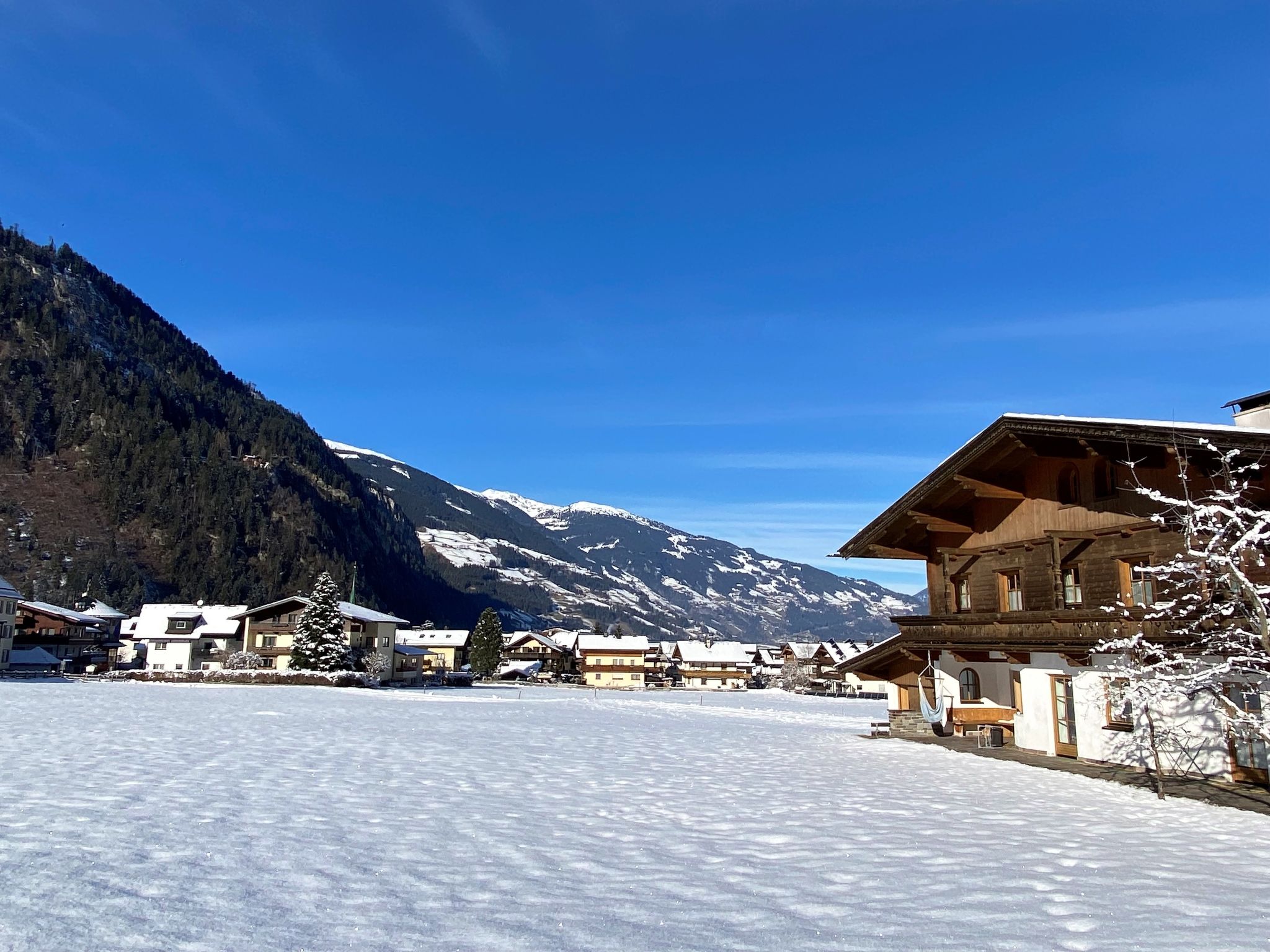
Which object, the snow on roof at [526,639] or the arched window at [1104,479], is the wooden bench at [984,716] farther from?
the snow on roof at [526,639]

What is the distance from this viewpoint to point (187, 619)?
10106cm

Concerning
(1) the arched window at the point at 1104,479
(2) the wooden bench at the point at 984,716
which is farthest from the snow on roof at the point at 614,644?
(1) the arched window at the point at 1104,479

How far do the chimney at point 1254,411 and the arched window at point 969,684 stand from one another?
1081 cm

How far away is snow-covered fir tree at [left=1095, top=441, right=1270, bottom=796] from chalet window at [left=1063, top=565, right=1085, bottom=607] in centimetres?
200

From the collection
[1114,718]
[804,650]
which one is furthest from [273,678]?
[804,650]

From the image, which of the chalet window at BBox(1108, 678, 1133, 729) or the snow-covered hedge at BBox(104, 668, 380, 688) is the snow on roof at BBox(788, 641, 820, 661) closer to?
the snow-covered hedge at BBox(104, 668, 380, 688)

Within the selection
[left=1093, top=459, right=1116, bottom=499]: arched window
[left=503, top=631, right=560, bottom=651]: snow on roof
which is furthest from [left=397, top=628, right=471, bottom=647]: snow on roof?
[left=1093, top=459, right=1116, bottom=499]: arched window

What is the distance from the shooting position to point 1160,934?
25.9 ft

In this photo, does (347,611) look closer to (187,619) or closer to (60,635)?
(187,619)

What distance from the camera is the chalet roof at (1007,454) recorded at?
1827 cm

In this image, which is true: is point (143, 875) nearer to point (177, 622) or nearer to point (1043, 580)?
point (1043, 580)

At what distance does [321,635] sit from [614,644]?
6851cm

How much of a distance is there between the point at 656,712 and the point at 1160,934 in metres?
43.8

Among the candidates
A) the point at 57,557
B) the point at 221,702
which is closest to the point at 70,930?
the point at 221,702
